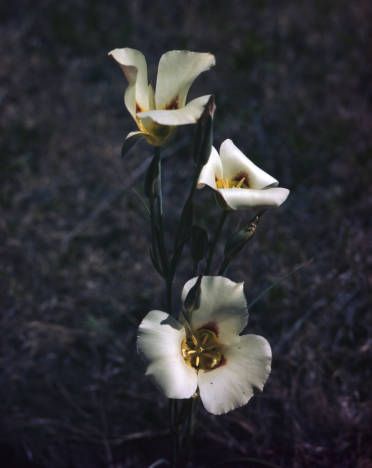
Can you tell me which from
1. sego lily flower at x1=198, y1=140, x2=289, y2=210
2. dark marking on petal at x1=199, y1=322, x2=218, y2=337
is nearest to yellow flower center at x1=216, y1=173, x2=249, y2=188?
sego lily flower at x1=198, y1=140, x2=289, y2=210

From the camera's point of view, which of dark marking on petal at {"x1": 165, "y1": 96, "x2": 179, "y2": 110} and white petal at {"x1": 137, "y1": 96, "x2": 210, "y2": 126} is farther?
dark marking on petal at {"x1": 165, "y1": 96, "x2": 179, "y2": 110}

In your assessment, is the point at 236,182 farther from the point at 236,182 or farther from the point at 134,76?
the point at 134,76

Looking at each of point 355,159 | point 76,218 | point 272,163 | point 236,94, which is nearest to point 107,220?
point 76,218

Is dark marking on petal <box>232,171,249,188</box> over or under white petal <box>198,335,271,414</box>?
over

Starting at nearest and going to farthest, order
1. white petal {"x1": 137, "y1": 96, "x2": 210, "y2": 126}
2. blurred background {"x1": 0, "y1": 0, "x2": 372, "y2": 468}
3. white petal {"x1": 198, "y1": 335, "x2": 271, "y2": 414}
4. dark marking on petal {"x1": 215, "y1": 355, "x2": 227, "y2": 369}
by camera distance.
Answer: white petal {"x1": 137, "y1": 96, "x2": 210, "y2": 126} → white petal {"x1": 198, "y1": 335, "x2": 271, "y2": 414} → dark marking on petal {"x1": 215, "y1": 355, "x2": 227, "y2": 369} → blurred background {"x1": 0, "y1": 0, "x2": 372, "y2": 468}

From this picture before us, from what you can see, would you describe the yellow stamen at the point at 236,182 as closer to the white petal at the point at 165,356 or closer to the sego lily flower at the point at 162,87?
the sego lily flower at the point at 162,87

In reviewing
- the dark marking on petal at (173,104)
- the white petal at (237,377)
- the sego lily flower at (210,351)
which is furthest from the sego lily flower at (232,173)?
the white petal at (237,377)

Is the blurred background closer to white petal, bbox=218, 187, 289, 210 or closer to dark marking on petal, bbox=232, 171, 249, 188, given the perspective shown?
dark marking on petal, bbox=232, 171, 249, 188
